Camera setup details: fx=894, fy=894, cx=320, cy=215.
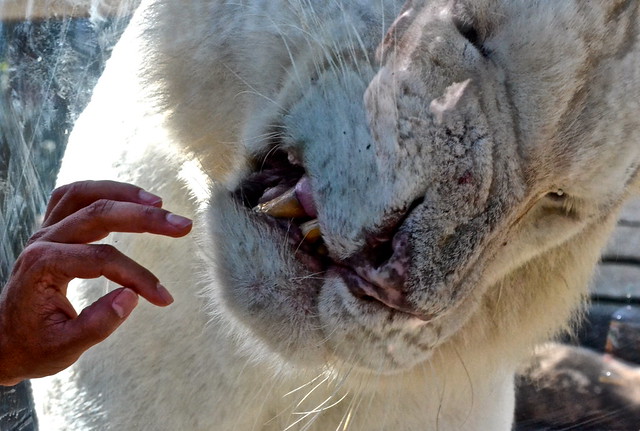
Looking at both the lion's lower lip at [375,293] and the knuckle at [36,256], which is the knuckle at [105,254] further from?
the lion's lower lip at [375,293]

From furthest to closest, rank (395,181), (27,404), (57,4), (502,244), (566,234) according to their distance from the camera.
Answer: (27,404) < (57,4) < (566,234) < (502,244) < (395,181)

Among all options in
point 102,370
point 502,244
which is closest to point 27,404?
point 102,370

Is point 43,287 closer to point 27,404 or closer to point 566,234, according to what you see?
point 566,234

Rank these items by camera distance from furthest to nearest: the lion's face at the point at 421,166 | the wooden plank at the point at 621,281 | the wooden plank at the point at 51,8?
the wooden plank at the point at 621,281 < the wooden plank at the point at 51,8 < the lion's face at the point at 421,166

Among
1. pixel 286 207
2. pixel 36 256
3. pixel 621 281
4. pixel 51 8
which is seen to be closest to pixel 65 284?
pixel 36 256

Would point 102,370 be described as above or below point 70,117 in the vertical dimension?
below

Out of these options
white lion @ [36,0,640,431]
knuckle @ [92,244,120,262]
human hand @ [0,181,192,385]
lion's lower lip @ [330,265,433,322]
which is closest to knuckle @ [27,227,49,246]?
human hand @ [0,181,192,385]

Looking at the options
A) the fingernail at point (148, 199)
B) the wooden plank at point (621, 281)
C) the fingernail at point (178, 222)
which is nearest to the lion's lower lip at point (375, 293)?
the fingernail at point (178, 222)
